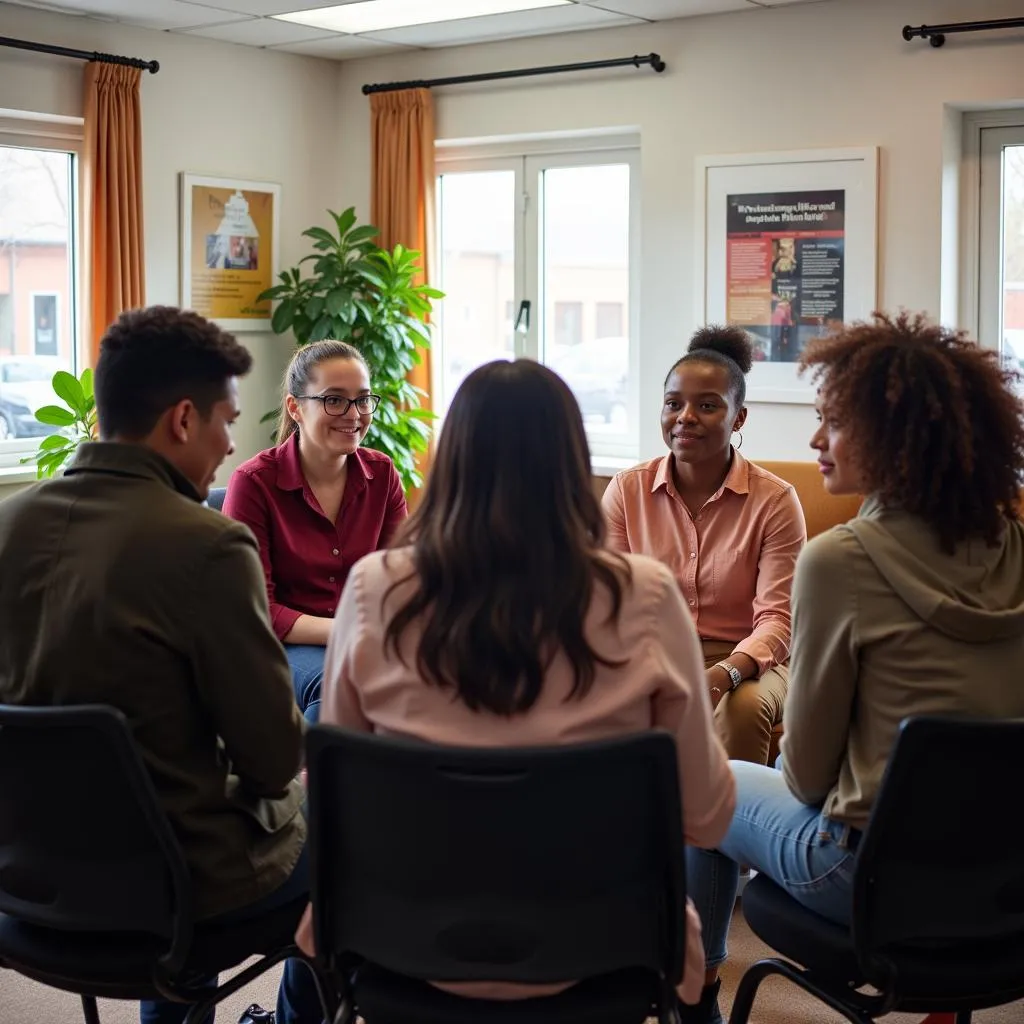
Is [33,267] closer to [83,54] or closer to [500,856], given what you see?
[83,54]

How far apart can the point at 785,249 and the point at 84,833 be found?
410cm

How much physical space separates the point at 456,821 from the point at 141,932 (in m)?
0.57

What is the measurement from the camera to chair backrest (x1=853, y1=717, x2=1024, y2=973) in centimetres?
166

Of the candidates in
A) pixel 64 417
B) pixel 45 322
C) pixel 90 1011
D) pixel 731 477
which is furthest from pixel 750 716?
pixel 45 322

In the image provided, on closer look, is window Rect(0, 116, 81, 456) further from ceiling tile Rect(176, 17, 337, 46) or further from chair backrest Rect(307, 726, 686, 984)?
chair backrest Rect(307, 726, 686, 984)

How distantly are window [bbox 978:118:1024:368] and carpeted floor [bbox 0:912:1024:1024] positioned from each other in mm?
2969

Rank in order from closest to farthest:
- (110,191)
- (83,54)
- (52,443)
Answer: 1. (52,443)
2. (83,54)
3. (110,191)

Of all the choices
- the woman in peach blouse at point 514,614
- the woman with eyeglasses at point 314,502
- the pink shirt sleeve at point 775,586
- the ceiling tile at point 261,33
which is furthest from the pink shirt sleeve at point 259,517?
the ceiling tile at point 261,33

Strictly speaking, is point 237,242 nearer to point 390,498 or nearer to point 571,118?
point 571,118

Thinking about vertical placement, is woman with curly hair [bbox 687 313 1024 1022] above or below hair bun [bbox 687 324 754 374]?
below

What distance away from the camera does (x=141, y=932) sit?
182cm

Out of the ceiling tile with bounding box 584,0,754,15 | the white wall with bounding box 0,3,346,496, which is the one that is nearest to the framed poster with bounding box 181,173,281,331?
the white wall with bounding box 0,3,346,496

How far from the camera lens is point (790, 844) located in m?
1.96

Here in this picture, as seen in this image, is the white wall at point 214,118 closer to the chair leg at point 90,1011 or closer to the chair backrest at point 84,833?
the chair leg at point 90,1011
